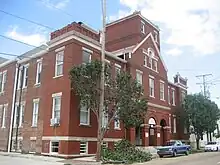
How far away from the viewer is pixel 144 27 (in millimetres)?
38688

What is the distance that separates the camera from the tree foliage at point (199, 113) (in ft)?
127

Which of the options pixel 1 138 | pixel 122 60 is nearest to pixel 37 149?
pixel 1 138

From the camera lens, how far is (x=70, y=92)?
24266 millimetres

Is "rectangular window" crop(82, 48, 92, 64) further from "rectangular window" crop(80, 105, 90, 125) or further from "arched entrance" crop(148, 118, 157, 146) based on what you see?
"arched entrance" crop(148, 118, 157, 146)

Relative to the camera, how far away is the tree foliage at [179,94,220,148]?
3856 cm

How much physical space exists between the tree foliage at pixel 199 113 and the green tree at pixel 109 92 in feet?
58.3

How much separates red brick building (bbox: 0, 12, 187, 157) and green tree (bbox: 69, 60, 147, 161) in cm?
222

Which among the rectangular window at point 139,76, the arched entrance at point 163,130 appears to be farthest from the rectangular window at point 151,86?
the arched entrance at point 163,130

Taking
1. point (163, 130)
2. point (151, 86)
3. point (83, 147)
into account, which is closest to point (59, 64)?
point (83, 147)

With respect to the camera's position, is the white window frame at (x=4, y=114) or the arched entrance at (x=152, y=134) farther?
the arched entrance at (x=152, y=134)

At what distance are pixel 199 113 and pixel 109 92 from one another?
20.0m

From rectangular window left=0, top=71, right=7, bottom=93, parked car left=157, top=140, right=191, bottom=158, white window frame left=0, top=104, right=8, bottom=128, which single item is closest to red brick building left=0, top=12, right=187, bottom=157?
white window frame left=0, top=104, right=8, bottom=128

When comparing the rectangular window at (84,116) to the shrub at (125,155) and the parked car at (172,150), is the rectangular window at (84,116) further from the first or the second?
the parked car at (172,150)

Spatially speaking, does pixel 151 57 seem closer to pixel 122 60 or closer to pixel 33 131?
pixel 122 60
